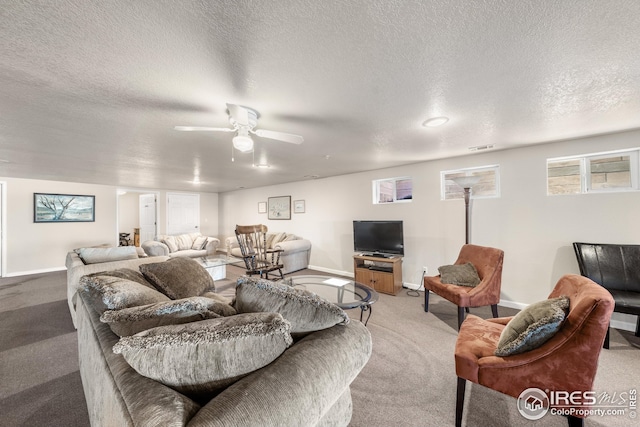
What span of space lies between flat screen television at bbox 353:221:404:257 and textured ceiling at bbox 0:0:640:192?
6.12ft

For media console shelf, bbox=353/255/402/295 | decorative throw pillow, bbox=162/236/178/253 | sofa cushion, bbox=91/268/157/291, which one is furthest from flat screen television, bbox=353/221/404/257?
decorative throw pillow, bbox=162/236/178/253

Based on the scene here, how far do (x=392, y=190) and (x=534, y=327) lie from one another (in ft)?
11.5

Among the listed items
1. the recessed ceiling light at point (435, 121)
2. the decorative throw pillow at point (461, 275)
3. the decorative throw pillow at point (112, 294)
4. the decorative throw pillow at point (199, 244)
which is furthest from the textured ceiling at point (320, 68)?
the decorative throw pillow at point (199, 244)

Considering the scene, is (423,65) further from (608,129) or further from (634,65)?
(608,129)

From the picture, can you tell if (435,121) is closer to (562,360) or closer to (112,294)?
(562,360)

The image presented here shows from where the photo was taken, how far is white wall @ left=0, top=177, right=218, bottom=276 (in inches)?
203

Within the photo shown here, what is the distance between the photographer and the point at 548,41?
124cm

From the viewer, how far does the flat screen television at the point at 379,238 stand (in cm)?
412

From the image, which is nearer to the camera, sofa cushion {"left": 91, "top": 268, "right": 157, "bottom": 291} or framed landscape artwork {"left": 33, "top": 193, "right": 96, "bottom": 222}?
sofa cushion {"left": 91, "top": 268, "right": 157, "bottom": 291}

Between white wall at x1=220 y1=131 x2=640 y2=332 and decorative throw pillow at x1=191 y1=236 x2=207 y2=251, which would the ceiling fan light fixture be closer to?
white wall at x1=220 y1=131 x2=640 y2=332

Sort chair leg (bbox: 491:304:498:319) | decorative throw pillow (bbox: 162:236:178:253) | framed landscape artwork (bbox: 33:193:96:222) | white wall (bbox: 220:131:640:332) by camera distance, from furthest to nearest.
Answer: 1. decorative throw pillow (bbox: 162:236:178:253)
2. framed landscape artwork (bbox: 33:193:96:222)
3. white wall (bbox: 220:131:640:332)
4. chair leg (bbox: 491:304:498:319)

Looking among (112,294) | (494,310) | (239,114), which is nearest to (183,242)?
(239,114)

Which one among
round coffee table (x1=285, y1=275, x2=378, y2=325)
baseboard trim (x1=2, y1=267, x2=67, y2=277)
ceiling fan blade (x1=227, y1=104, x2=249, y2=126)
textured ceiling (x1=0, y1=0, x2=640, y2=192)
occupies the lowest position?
baseboard trim (x1=2, y1=267, x2=67, y2=277)

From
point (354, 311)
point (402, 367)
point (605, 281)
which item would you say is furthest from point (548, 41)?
point (354, 311)
